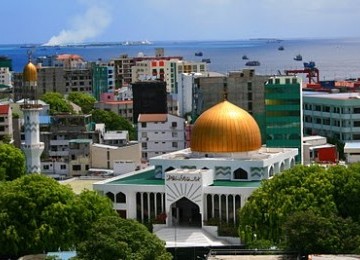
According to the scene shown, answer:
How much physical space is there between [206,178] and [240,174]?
1.93 meters

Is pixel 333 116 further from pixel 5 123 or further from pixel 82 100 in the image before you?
pixel 82 100

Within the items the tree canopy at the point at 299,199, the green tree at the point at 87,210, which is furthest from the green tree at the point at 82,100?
the tree canopy at the point at 299,199

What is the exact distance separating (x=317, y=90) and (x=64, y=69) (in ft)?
102

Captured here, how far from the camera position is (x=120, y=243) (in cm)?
2834

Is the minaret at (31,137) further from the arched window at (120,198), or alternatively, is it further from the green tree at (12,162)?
the arched window at (120,198)

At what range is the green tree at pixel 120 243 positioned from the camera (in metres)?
28.2

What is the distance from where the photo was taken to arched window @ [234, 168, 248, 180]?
138 ft

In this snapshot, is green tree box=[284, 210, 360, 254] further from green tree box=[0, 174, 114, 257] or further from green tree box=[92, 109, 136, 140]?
green tree box=[92, 109, 136, 140]

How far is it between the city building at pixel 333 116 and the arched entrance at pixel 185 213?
81.3 ft

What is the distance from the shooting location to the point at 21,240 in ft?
111

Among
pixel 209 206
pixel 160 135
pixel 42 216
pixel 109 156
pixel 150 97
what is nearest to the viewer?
pixel 42 216

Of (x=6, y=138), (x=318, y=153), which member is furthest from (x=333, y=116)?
(x=6, y=138)

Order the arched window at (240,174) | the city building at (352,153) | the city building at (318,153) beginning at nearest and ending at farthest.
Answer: the arched window at (240,174)
the city building at (352,153)
the city building at (318,153)

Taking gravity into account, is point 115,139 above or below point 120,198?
above
